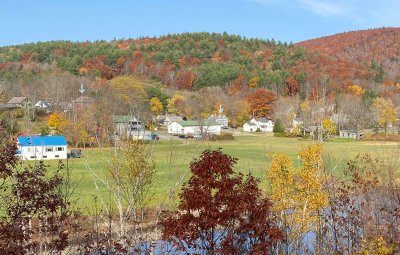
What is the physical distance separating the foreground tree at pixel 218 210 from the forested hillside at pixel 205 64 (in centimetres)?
10205

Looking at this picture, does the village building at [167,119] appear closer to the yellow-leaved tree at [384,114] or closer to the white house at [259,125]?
the white house at [259,125]

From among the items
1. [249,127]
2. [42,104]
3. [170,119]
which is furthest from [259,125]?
[42,104]

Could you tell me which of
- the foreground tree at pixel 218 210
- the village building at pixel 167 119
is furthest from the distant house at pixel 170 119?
the foreground tree at pixel 218 210

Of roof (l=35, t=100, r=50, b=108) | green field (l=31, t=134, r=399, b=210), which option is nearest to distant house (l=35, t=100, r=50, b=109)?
roof (l=35, t=100, r=50, b=108)

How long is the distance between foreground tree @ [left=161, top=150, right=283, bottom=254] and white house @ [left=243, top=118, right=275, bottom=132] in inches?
3232

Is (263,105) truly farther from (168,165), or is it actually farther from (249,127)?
(168,165)

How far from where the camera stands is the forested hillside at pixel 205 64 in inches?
4796

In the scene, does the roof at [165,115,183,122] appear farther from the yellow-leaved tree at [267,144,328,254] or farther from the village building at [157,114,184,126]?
the yellow-leaved tree at [267,144,328,254]

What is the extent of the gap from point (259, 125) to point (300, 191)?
7501 cm

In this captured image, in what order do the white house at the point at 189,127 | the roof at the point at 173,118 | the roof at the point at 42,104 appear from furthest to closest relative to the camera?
the roof at the point at 173,118
the roof at the point at 42,104
the white house at the point at 189,127

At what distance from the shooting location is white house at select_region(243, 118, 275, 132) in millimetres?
89688

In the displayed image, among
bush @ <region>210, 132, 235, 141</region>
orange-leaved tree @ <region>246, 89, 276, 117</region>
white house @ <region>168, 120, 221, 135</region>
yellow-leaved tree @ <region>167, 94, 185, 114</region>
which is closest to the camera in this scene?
bush @ <region>210, 132, 235, 141</region>

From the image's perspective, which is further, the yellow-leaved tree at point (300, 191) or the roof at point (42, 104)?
the roof at point (42, 104)

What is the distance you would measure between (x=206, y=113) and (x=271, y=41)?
9583 cm
